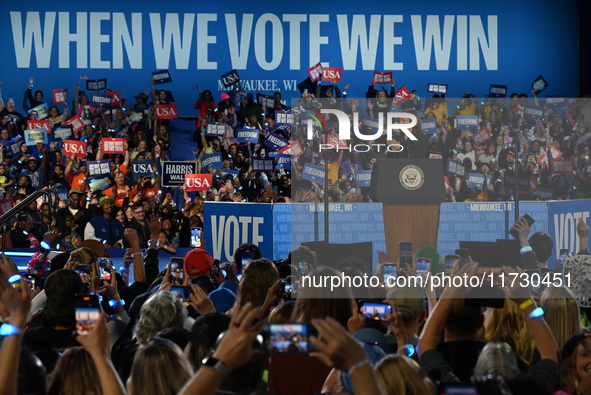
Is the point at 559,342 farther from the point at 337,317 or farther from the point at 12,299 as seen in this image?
the point at 12,299

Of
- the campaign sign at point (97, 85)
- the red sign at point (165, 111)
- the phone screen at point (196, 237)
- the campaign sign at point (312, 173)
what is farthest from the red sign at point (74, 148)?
the campaign sign at point (312, 173)

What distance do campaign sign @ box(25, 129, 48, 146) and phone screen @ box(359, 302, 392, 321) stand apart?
12.7m

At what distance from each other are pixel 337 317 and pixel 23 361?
1103 millimetres

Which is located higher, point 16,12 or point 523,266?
point 16,12

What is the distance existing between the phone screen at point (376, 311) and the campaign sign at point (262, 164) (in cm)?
1090

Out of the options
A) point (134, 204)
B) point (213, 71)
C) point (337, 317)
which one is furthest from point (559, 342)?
point (213, 71)

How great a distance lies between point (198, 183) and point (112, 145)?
2.25 m

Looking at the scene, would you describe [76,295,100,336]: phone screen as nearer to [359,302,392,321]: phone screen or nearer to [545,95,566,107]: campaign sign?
[359,302,392,321]: phone screen

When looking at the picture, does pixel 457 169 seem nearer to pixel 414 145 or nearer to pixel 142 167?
pixel 414 145

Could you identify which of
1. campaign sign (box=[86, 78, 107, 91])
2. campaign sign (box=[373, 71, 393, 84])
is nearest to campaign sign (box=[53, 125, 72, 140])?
campaign sign (box=[86, 78, 107, 91])

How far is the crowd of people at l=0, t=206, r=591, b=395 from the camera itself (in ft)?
7.06

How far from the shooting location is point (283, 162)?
49.0 feet

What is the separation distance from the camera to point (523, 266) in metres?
4.88

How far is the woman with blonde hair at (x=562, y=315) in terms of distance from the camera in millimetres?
3445
